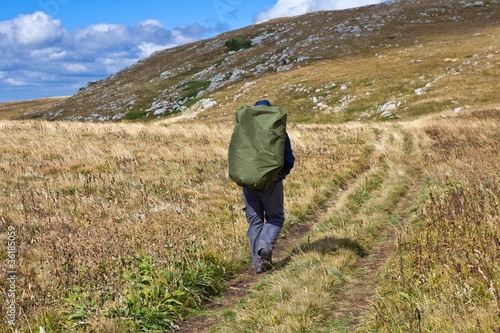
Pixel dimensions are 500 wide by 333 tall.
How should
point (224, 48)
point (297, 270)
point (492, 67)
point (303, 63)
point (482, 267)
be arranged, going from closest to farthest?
point (482, 267) → point (297, 270) → point (492, 67) → point (303, 63) → point (224, 48)

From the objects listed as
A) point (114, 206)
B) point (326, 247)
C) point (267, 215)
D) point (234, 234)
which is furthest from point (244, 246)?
point (114, 206)

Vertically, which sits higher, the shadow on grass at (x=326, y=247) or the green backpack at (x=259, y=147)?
the green backpack at (x=259, y=147)

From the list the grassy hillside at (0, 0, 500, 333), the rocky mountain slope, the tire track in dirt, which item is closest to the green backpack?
the grassy hillside at (0, 0, 500, 333)

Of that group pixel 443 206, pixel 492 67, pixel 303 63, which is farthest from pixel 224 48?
pixel 443 206

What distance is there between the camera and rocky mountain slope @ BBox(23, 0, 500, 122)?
37.6 metres

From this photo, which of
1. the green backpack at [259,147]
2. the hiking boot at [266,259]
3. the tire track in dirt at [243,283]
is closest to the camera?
the tire track in dirt at [243,283]

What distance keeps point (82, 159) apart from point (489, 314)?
1266 centimetres

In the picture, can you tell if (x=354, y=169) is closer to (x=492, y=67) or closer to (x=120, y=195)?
(x=120, y=195)

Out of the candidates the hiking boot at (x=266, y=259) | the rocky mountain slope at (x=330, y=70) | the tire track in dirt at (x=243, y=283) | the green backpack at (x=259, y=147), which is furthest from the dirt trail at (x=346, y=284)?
the rocky mountain slope at (x=330, y=70)

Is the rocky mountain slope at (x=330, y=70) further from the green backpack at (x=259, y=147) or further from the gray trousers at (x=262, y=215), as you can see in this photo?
the green backpack at (x=259, y=147)

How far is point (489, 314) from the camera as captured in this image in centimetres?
359

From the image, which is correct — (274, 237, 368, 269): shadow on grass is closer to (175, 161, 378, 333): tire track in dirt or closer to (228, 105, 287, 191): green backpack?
(175, 161, 378, 333): tire track in dirt

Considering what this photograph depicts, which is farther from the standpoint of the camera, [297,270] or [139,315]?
[297,270]

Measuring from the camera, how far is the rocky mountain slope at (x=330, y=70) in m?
37.6
